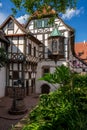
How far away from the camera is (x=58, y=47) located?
83.6 feet

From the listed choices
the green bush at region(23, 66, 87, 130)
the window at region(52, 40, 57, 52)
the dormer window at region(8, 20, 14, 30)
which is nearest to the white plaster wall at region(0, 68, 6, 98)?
the dormer window at region(8, 20, 14, 30)

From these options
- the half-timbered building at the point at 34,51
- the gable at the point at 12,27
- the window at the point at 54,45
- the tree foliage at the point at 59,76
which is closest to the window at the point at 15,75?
the half-timbered building at the point at 34,51

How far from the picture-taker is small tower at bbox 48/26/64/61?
2547 cm

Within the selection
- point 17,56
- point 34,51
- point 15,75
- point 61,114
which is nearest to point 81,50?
point 34,51

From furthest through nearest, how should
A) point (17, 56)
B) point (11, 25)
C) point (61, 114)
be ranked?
point (11, 25) → point (17, 56) → point (61, 114)

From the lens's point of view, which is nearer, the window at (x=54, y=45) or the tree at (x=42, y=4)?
the tree at (x=42, y=4)

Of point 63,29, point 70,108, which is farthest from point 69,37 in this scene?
point 70,108

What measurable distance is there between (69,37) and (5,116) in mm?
15842

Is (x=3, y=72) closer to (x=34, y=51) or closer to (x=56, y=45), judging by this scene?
(x=34, y=51)

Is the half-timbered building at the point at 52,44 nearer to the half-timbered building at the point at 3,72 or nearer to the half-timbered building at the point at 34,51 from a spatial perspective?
the half-timbered building at the point at 34,51

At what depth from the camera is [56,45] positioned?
84.5 feet

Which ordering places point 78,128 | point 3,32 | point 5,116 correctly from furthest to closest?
point 3,32, point 5,116, point 78,128

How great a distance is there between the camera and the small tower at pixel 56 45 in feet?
83.6

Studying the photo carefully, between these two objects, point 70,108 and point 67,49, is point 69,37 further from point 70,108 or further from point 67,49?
point 70,108
